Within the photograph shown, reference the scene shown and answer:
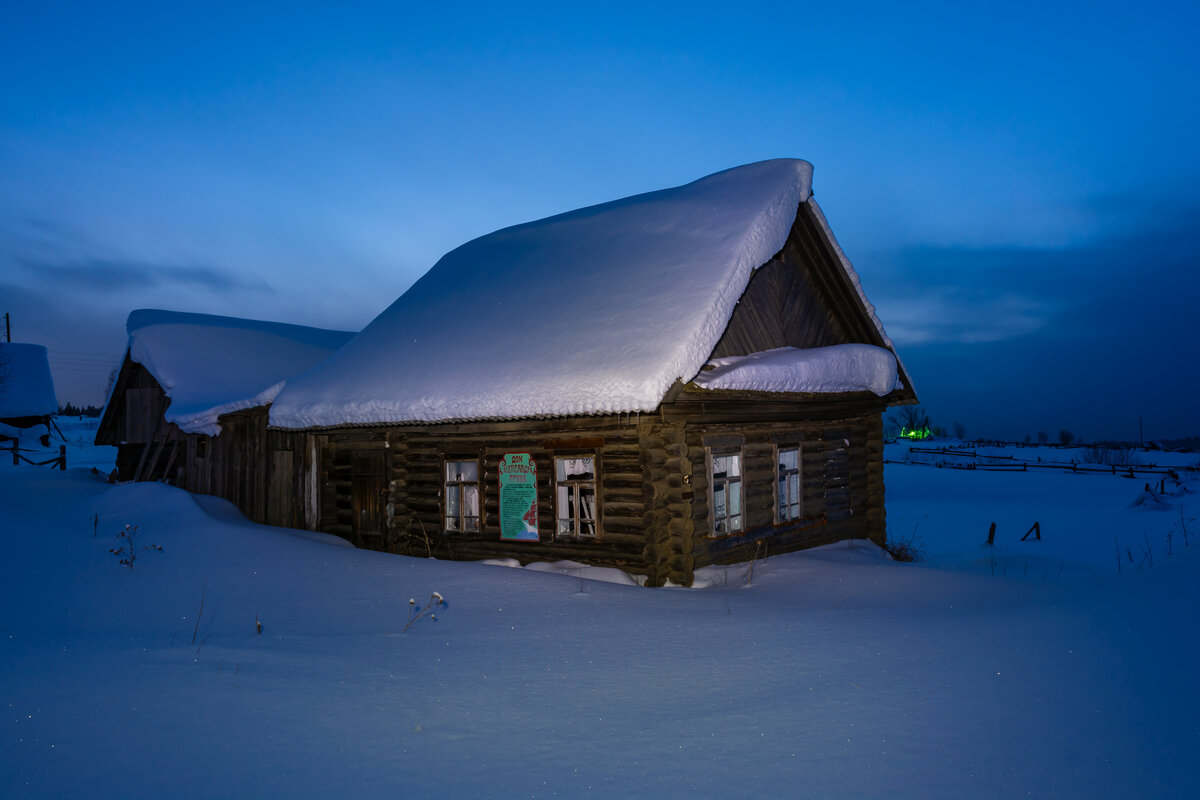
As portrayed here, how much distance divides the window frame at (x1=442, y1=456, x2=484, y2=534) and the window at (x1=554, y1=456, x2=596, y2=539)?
1.62 metres

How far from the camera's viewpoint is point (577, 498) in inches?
456

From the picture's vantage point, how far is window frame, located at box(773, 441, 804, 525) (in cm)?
1307

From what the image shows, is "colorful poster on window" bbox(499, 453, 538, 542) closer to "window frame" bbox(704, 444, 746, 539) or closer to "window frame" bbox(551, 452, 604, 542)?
"window frame" bbox(551, 452, 604, 542)

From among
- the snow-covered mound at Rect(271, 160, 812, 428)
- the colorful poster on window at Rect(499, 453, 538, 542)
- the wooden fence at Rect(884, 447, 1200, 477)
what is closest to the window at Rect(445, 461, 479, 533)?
the colorful poster on window at Rect(499, 453, 538, 542)

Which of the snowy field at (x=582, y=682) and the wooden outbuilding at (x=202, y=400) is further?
the wooden outbuilding at (x=202, y=400)

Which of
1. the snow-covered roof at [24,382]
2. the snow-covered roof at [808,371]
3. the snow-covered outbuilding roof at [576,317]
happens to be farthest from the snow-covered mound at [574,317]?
the snow-covered roof at [24,382]

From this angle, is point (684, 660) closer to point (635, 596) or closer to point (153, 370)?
point (635, 596)

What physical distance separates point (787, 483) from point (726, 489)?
2.01 m

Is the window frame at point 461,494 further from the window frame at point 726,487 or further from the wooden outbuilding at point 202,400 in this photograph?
the wooden outbuilding at point 202,400

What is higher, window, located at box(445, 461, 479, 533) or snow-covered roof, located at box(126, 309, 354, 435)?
snow-covered roof, located at box(126, 309, 354, 435)

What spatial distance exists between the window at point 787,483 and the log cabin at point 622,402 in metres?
0.04

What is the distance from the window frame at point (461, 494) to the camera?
12.8 meters

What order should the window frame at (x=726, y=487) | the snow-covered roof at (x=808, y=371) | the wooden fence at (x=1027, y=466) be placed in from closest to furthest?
the snow-covered roof at (x=808, y=371), the window frame at (x=726, y=487), the wooden fence at (x=1027, y=466)

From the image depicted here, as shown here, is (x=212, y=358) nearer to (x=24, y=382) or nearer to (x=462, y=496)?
(x=462, y=496)
